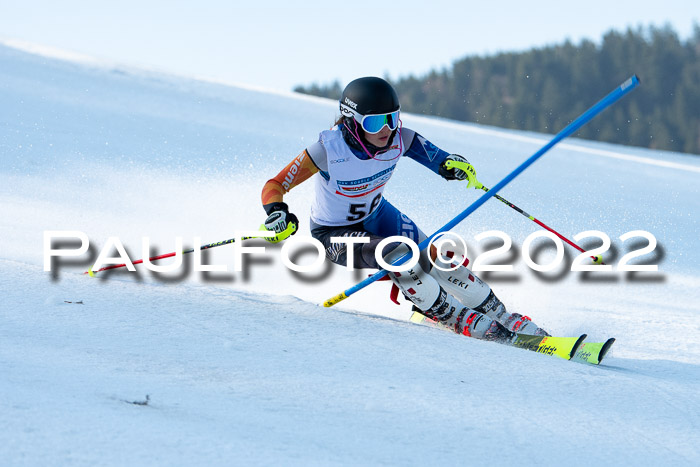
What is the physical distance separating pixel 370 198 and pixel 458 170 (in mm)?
457

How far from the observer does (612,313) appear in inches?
161

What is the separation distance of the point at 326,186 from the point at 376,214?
32cm

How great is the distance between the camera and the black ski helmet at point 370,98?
3.14 m

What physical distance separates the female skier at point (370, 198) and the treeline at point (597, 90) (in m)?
35.5

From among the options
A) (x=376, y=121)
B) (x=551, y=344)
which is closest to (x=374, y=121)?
(x=376, y=121)

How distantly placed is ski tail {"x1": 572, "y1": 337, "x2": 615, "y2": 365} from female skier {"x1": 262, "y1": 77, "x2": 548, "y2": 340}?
0.36 m

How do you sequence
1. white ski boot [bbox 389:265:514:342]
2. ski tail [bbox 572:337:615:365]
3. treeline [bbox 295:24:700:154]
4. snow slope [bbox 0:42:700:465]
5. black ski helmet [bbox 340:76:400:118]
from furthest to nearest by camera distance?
1. treeline [bbox 295:24:700:154]
2. black ski helmet [bbox 340:76:400:118]
3. white ski boot [bbox 389:265:514:342]
4. ski tail [bbox 572:337:615:365]
5. snow slope [bbox 0:42:700:465]

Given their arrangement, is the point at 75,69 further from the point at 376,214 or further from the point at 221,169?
the point at 376,214

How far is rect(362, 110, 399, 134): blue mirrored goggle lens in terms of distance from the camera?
3166mm

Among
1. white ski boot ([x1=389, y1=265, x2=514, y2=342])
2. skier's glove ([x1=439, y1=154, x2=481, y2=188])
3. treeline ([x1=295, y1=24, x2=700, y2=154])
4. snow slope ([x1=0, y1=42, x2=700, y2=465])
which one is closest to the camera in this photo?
snow slope ([x1=0, y1=42, x2=700, y2=465])

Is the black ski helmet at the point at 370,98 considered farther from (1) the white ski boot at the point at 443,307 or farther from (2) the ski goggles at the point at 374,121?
(1) the white ski boot at the point at 443,307
